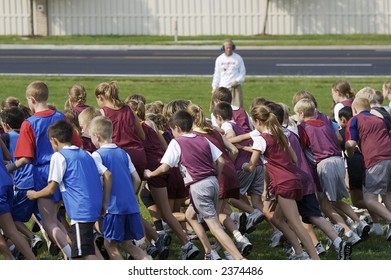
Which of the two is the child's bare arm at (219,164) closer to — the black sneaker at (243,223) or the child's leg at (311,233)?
the child's leg at (311,233)

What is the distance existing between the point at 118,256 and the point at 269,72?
19805mm

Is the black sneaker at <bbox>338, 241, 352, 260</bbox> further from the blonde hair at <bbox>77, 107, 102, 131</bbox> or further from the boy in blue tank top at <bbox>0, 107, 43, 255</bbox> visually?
the boy in blue tank top at <bbox>0, 107, 43, 255</bbox>

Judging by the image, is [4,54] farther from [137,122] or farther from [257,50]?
[137,122]

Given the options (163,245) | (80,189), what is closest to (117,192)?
(80,189)

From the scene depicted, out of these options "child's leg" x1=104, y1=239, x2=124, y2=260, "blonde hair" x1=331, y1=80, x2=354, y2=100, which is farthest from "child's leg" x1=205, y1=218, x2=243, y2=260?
"blonde hair" x1=331, y1=80, x2=354, y2=100

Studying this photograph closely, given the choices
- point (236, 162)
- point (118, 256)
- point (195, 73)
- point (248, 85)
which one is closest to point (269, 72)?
point (195, 73)

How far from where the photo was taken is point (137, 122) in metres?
10.4

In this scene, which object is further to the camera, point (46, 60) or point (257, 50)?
point (257, 50)

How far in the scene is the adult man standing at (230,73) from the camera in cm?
2039

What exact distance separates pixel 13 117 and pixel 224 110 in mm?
2332

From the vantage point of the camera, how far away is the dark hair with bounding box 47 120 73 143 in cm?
880

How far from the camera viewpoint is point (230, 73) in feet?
67.1

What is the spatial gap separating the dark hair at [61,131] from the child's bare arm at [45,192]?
395 mm

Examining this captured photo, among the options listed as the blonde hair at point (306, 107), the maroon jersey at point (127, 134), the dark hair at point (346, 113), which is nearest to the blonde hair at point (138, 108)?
the maroon jersey at point (127, 134)
